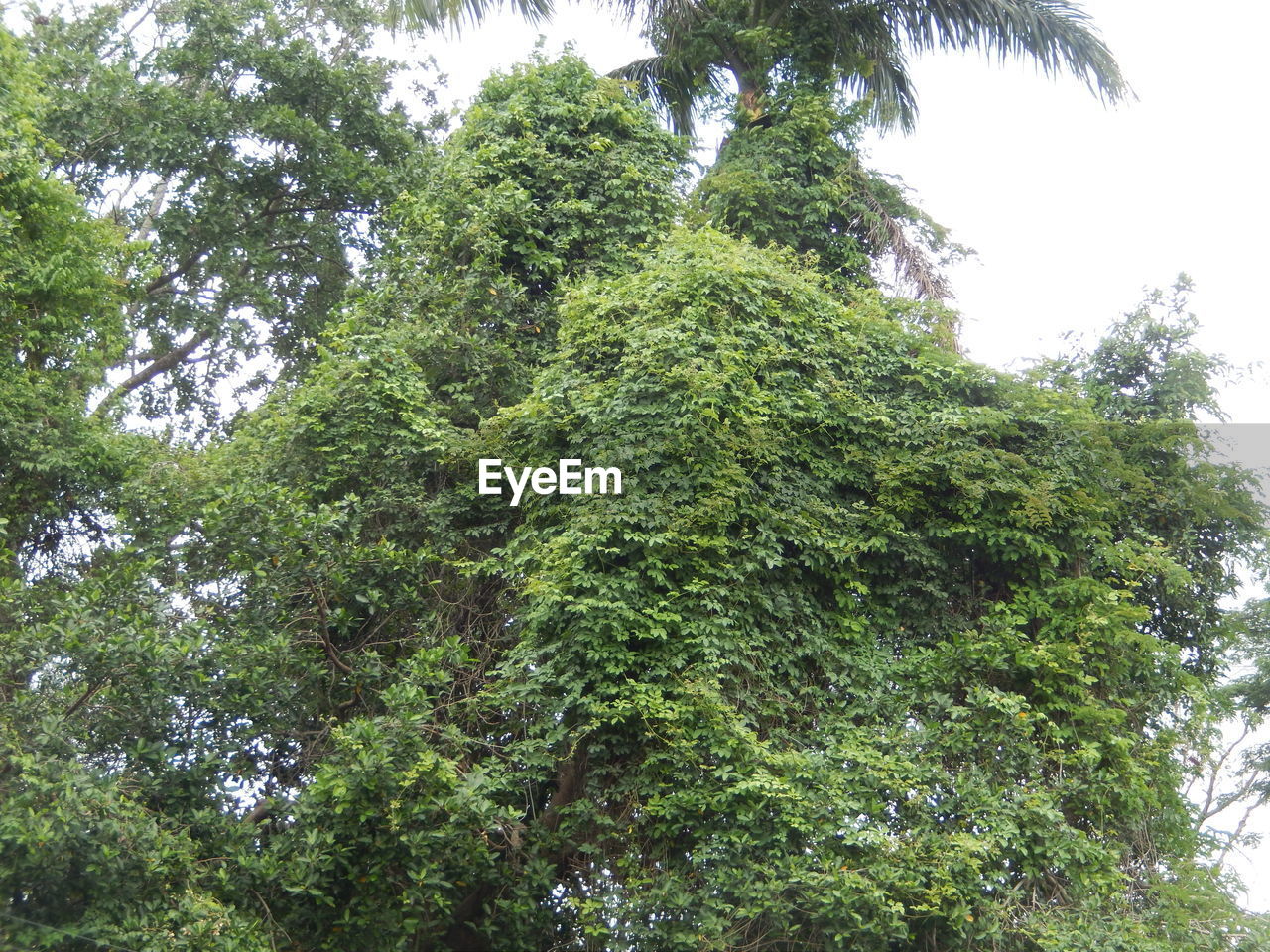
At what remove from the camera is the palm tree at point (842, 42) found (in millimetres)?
13375

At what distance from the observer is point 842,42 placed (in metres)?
14.0

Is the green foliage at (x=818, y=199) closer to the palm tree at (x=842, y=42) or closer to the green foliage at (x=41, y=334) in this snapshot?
the palm tree at (x=842, y=42)

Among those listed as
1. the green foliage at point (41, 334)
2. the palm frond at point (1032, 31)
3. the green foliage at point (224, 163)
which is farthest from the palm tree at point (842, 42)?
the green foliage at point (41, 334)

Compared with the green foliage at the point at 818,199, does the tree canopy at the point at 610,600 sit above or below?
below

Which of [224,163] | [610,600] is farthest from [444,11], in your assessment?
[610,600]

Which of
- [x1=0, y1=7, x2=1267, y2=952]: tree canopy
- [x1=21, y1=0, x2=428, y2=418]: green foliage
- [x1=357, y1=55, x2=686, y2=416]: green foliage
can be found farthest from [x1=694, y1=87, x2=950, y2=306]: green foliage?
[x1=21, y1=0, x2=428, y2=418]: green foliage

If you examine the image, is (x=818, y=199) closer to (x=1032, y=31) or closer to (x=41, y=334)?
(x=1032, y=31)

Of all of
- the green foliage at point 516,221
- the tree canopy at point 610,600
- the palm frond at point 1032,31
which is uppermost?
the palm frond at point 1032,31

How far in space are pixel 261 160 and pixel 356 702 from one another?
25.8 ft

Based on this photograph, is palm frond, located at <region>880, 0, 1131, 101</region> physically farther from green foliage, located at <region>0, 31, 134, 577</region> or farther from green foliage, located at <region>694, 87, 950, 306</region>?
green foliage, located at <region>0, 31, 134, 577</region>

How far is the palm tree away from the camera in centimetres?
1338

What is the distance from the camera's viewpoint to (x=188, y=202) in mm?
14805

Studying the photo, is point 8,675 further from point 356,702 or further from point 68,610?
point 356,702

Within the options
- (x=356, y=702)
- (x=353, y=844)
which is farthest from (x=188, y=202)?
(x=353, y=844)
